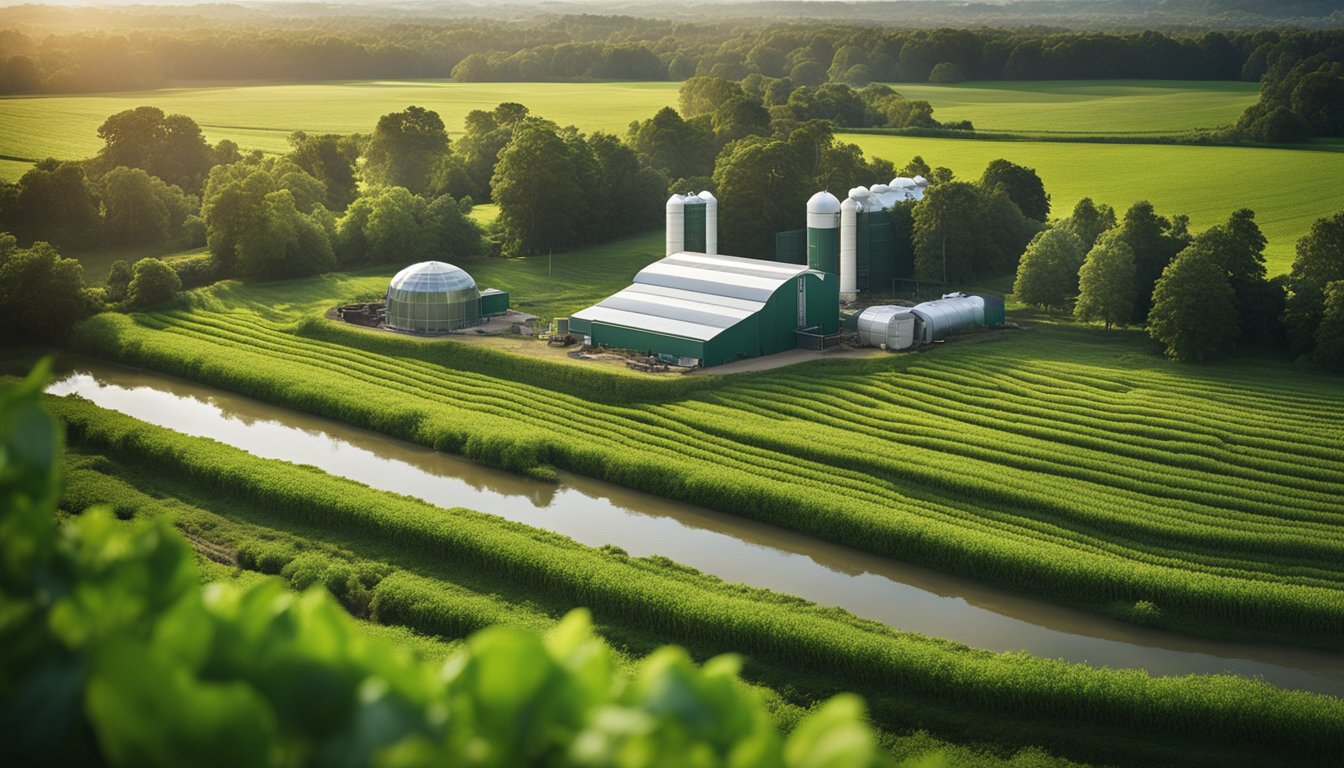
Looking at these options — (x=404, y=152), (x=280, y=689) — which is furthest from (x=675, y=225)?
(x=280, y=689)

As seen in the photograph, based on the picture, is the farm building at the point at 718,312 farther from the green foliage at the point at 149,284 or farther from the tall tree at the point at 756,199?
the green foliage at the point at 149,284

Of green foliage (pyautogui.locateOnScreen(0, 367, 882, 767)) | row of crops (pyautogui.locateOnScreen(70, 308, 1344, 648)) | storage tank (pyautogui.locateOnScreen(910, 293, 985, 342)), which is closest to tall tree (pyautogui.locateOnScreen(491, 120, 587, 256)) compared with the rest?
row of crops (pyautogui.locateOnScreen(70, 308, 1344, 648))

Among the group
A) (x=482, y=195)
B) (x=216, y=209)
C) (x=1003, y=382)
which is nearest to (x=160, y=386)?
(x=216, y=209)

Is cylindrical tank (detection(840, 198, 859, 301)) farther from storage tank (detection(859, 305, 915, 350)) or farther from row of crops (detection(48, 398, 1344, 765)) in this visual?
row of crops (detection(48, 398, 1344, 765))

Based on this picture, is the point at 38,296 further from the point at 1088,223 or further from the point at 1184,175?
the point at 1184,175

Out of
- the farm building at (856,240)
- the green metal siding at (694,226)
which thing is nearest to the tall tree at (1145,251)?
the farm building at (856,240)
